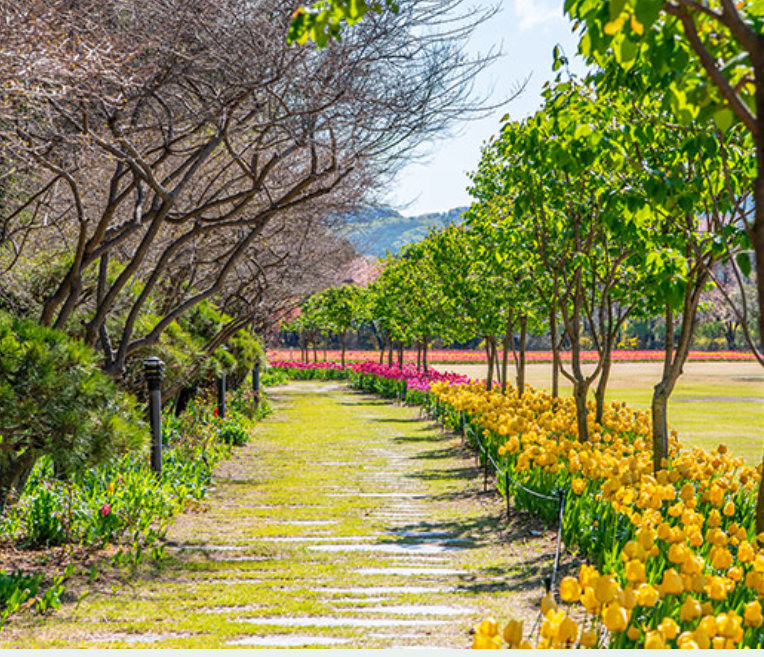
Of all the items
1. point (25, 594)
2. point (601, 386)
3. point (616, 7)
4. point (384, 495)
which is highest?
point (616, 7)

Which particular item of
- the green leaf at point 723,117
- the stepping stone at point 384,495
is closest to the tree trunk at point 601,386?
the stepping stone at point 384,495

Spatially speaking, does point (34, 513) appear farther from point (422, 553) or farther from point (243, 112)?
point (243, 112)

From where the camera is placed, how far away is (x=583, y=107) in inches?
225

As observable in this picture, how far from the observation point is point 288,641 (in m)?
4.44

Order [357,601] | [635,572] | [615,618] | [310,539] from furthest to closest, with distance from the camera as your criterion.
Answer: [310,539] < [357,601] < [635,572] < [615,618]

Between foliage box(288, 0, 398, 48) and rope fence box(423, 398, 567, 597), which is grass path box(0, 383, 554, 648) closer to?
rope fence box(423, 398, 567, 597)

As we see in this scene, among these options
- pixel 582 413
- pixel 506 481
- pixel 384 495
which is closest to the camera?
pixel 506 481

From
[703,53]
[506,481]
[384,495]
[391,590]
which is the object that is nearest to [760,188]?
[703,53]

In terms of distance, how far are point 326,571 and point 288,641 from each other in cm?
165

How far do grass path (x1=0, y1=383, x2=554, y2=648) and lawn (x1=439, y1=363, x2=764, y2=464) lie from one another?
6.17m

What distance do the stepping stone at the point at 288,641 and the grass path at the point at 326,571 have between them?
10 millimetres

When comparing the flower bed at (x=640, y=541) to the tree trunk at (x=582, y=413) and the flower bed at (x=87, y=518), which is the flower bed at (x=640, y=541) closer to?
the tree trunk at (x=582, y=413)

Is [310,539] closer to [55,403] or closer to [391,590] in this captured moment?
[391,590]

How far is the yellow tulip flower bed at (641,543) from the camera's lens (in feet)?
8.67
